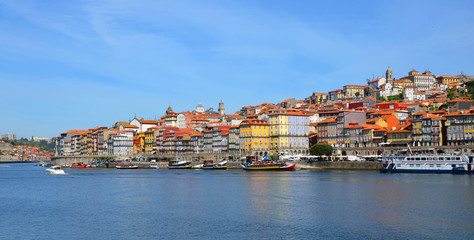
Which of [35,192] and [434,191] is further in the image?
[35,192]

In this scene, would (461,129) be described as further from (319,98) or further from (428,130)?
(319,98)

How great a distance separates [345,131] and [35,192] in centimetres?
7263

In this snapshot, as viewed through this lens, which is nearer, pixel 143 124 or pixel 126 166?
pixel 126 166

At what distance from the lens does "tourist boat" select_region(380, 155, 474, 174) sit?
75625 millimetres

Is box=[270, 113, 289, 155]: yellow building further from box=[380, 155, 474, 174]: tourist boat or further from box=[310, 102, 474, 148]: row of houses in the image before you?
box=[380, 155, 474, 174]: tourist boat

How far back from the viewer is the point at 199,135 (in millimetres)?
142250

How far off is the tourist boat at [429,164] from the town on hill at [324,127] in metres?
15.5

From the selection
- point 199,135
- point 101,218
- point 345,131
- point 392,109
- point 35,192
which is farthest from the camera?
point 199,135

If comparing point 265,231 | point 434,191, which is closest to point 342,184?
point 434,191

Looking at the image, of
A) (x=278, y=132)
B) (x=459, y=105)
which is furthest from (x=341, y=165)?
Answer: (x=459, y=105)

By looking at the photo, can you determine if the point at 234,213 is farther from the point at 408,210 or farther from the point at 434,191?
the point at 434,191

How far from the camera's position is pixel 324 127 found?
400 ft

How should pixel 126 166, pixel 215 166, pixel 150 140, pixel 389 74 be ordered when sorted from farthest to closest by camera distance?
pixel 389 74 → pixel 150 140 → pixel 126 166 → pixel 215 166

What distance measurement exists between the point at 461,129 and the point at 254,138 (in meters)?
45.2
